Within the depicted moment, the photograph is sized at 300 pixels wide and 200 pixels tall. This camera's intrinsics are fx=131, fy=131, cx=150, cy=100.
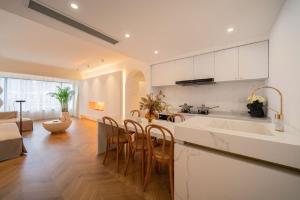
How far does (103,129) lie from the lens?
2.99 metres

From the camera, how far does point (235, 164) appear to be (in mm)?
1013

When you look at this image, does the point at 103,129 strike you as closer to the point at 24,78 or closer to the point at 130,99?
the point at 130,99

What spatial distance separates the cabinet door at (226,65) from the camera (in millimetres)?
2857

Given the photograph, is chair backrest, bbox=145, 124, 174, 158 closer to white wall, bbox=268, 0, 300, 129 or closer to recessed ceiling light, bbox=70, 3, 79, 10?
white wall, bbox=268, 0, 300, 129

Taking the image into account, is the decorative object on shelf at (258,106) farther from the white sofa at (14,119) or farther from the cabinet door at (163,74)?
the white sofa at (14,119)

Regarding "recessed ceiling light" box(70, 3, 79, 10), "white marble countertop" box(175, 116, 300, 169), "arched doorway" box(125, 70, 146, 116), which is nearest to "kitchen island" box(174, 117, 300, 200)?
"white marble countertop" box(175, 116, 300, 169)

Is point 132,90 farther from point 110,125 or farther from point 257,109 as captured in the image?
point 257,109

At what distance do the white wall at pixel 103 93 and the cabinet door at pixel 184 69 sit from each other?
2.43m

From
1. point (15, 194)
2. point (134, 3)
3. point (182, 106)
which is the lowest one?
point (15, 194)

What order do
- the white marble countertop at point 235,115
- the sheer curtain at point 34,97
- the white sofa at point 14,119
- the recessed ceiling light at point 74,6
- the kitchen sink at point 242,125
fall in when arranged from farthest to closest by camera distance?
1. the sheer curtain at point 34,97
2. the white sofa at point 14,119
3. the white marble countertop at point 235,115
4. the recessed ceiling light at point 74,6
5. the kitchen sink at point 242,125

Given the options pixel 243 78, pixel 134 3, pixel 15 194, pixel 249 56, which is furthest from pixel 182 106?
pixel 15 194

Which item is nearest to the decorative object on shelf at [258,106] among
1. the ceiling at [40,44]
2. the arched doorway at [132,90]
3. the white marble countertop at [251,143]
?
the white marble countertop at [251,143]

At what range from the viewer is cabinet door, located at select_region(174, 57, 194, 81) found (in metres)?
3.50

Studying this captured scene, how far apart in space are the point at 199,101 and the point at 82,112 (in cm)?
664
